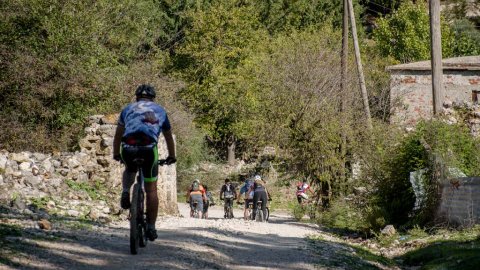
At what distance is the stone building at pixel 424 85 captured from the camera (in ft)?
142

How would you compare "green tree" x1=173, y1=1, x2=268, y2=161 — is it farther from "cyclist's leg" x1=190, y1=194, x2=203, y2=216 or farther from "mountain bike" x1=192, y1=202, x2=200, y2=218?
"mountain bike" x1=192, y1=202, x2=200, y2=218

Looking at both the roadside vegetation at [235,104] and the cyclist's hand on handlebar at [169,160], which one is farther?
the roadside vegetation at [235,104]

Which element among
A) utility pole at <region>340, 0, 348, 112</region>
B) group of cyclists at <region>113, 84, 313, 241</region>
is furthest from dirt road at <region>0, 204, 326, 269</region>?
utility pole at <region>340, 0, 348, 112</region>

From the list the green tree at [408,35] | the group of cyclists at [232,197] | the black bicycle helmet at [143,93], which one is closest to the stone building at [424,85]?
the green tree at [408,35]

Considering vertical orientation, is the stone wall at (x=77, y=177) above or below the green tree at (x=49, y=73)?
below

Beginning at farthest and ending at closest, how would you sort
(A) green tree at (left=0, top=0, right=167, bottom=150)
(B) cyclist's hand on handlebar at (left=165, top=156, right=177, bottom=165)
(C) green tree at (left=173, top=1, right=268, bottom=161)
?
1. (C) green tree at (left=173, top=1, right=268, bottom=161)
2. (A) green tree at (left=0, top=0, right=167, bottom=150)
3. (B) cyclist's hand on handlebar at (left=165, top=156, right=177, bottom=165)

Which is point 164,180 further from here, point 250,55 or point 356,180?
point 250,55

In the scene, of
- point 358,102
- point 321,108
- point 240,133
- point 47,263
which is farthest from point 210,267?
point 240,133

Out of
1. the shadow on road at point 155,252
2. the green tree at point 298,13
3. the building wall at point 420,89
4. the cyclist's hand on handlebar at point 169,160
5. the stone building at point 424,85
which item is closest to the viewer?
the shadow on road at point 155,252

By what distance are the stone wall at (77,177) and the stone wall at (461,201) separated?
6.08 meters

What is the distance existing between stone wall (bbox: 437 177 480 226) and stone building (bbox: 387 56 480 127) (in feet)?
81.2

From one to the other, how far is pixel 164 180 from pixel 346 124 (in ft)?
33.5

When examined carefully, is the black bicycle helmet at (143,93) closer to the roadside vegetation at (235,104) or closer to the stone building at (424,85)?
the roadside vegetation at (235,104)

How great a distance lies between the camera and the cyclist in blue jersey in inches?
355
